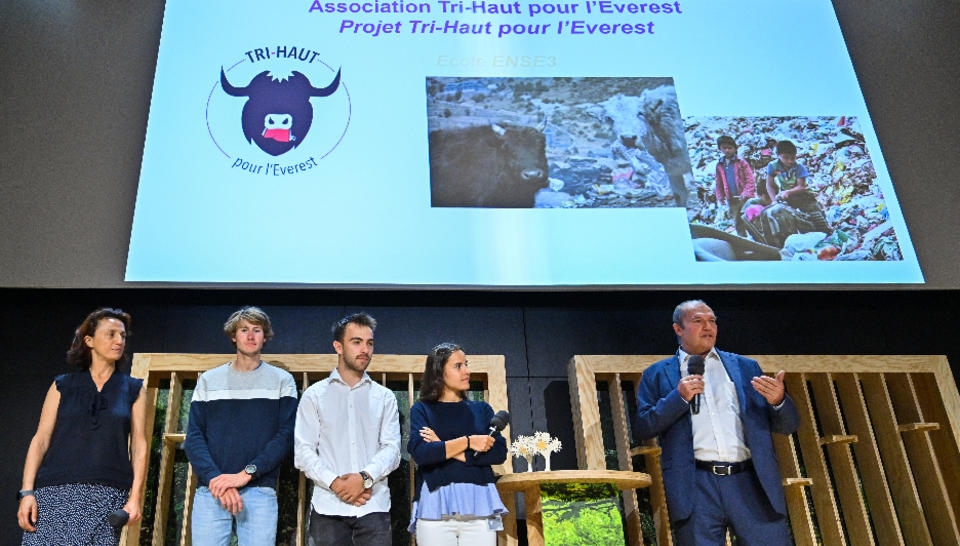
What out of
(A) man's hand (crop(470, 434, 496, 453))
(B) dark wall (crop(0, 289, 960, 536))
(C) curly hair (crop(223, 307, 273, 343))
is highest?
(B) dark wall (crop(0, 289, 960, 536))

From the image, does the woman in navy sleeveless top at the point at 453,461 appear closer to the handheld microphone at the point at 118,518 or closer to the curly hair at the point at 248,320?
the curly hair at the point at 248,320

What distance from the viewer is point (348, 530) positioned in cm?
296

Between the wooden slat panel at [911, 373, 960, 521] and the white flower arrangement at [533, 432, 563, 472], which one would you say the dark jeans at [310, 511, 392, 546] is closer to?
the white flower arrangement at [533, 432, 563, 472]

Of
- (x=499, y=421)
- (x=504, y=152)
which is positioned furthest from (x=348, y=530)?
(x=504, y=152)

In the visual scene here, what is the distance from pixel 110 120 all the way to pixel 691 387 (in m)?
2.96

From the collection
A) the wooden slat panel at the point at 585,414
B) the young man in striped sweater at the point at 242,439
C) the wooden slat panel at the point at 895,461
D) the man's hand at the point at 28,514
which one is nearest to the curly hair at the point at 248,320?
the young man in striped sweater at the point at 242,439

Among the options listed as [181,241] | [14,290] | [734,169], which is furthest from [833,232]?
[14,290]

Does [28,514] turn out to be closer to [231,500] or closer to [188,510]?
[231,500]

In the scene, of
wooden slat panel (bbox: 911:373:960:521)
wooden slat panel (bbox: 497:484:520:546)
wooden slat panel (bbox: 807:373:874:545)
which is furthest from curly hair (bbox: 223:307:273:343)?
wooden slat panel (bbox: 911:373:960:521)

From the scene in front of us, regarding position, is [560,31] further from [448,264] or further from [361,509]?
[361,509]

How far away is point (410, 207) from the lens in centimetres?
384

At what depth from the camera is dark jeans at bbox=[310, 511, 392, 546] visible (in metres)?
2.92

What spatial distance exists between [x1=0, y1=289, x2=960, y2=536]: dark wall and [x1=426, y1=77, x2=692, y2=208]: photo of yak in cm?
49

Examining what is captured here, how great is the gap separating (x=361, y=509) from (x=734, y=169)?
2.44 meters
